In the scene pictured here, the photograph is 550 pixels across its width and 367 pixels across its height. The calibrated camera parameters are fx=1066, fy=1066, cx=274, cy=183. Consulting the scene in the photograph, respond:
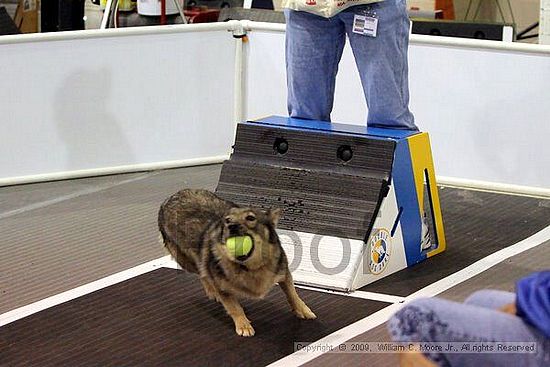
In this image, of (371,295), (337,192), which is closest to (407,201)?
(337,192)

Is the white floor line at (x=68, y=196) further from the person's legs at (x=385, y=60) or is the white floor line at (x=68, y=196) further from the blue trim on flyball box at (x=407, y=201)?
the blue trim on flyball box at (x=407, y=201)

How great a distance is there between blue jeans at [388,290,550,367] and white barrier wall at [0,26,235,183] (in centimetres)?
373

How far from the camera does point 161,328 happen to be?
3.50m

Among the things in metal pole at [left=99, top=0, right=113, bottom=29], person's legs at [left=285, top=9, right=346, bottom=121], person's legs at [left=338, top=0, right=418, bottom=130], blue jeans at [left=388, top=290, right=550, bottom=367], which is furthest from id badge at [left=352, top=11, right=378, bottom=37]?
metal pole at [left=99, top=0, right=113, bottom=29]

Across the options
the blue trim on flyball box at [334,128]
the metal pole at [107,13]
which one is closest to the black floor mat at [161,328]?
the blue trim on flyball box at [334,128]

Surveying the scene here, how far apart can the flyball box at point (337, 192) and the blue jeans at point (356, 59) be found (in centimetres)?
10

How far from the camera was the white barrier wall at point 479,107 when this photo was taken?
16.4 ft

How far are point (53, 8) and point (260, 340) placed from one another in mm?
4529

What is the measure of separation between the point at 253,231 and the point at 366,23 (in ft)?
3.84

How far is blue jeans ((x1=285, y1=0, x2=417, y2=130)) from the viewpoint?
13.4ft

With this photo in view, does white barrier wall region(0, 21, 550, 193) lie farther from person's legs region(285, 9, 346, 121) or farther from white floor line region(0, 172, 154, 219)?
person's legs region(285, 9, 346, 121)

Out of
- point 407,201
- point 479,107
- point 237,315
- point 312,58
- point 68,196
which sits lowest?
point 68,196

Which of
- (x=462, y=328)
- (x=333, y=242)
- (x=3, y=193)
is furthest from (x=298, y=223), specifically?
(x=462, y=328)

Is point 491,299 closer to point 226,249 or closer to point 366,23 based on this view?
point 226,249
